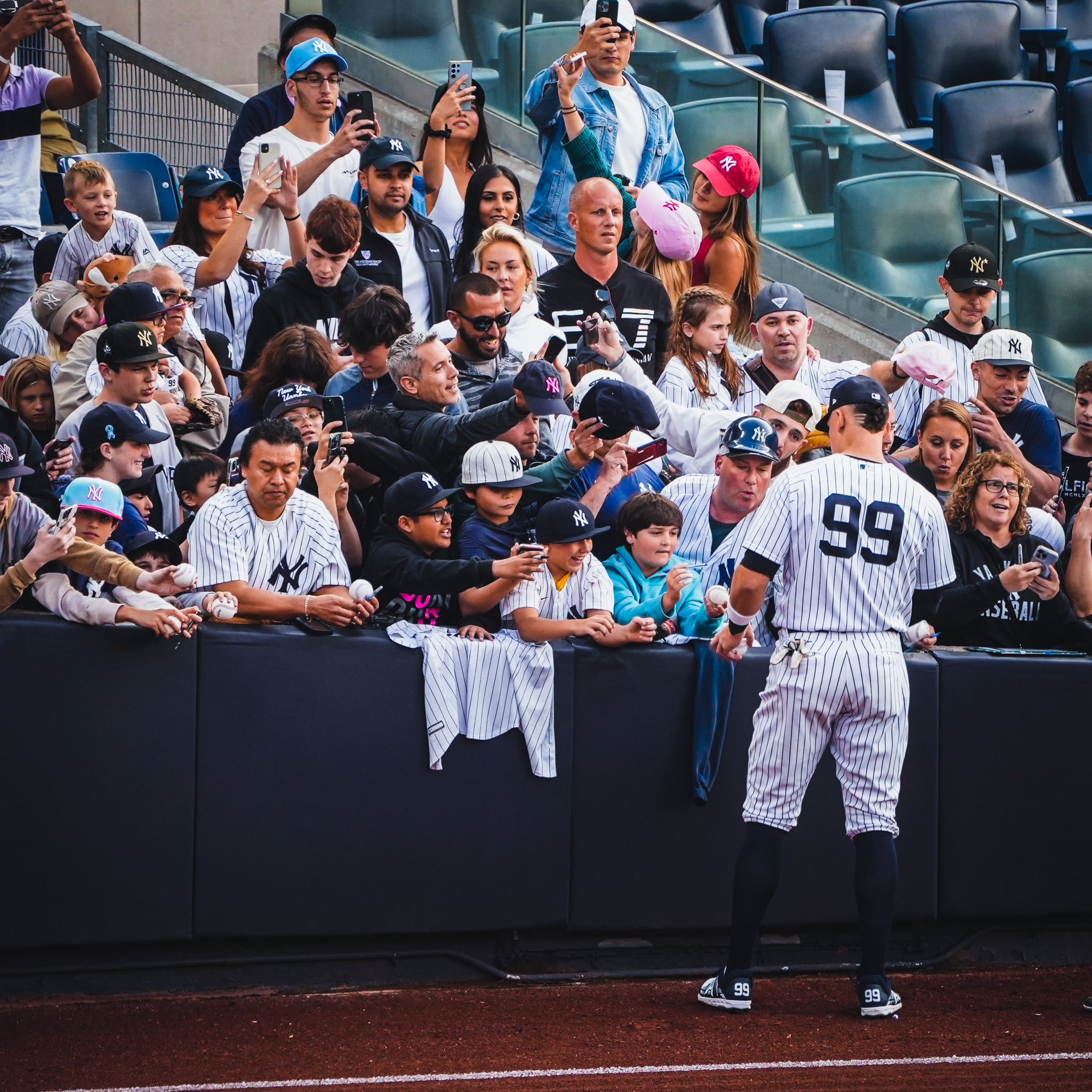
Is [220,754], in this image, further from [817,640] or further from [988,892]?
[988,892]

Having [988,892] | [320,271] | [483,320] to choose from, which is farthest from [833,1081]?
[320,271]

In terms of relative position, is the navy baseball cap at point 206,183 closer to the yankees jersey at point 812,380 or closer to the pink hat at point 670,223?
the pink hat at point 670,223

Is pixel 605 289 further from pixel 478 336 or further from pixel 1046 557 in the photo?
pixel 1046 557

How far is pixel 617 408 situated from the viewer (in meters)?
6.63

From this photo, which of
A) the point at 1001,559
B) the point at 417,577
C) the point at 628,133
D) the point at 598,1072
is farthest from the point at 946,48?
the point at 598,1072

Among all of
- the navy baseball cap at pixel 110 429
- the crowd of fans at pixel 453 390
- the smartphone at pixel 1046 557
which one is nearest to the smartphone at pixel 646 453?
the crowd of fans at pixel 453 390

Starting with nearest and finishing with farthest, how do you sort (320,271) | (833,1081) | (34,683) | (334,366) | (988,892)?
(833,1081)
(34,683)
(988,892)
(334,366)
(320,271)

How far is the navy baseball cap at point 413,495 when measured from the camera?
6230mm

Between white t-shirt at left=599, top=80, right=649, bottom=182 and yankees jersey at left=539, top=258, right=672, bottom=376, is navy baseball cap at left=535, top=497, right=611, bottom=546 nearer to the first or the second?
yankees jersey at left=539, top=258, right=672, bottom=376

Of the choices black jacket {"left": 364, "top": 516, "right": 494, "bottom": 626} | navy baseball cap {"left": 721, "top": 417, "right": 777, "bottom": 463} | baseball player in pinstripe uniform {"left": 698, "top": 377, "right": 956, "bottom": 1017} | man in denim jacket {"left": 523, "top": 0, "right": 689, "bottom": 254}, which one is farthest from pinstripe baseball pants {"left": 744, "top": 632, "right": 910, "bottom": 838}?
man in denim jacket {"left": 523, "top": 0, "right": 689, "bottom": 254}

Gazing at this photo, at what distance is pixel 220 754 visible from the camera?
5.88m

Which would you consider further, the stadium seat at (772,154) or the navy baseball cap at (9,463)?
the stadium seat at (772,154)

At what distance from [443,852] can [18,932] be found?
4.84 ft

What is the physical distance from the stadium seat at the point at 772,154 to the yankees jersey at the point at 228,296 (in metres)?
2.88
